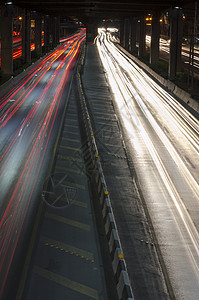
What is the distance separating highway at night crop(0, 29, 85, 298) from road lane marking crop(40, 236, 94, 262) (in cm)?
112

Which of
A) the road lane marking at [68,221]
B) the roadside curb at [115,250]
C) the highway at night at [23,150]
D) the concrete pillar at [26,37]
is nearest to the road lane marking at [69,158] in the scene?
the highway at night at [23,150]

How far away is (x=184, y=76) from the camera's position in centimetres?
6988

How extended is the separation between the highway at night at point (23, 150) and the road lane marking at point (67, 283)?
52.3 inches

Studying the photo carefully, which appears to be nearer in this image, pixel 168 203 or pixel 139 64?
pixel 168 203

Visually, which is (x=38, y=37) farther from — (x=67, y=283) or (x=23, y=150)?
(x=67, y=283)

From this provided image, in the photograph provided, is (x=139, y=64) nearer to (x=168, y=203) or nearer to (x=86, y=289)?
(x=168, y=203)

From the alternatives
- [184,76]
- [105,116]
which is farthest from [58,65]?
[105,116]

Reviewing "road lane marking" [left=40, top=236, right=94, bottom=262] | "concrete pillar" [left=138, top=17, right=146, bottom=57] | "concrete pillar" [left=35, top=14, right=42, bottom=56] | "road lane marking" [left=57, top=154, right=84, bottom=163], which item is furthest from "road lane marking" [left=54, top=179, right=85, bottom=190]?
"concrete pillar" [left=35, top=14, right=42, bottom=56]

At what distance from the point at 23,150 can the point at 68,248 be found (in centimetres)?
1497

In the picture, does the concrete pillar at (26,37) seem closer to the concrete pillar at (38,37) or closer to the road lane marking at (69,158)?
the concrete pillar at (38,37)

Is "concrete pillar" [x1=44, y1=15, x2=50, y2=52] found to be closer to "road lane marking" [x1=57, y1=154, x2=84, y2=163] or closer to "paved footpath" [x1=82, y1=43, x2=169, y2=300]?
"paved footpath" [x1=82, y1=43, x2=169, y2=300]

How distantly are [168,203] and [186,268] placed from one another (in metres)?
6.43

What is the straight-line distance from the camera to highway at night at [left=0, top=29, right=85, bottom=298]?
19.2 metres

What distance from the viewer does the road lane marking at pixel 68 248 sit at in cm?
1733
